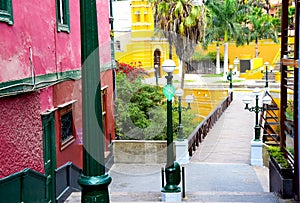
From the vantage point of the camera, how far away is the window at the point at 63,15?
29.7ft

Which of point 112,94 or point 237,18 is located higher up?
point 237,18

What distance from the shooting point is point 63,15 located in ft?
30.8

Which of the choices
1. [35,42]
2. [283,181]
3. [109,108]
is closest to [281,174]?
[283,181]

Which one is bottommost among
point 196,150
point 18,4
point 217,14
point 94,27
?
point 196,150

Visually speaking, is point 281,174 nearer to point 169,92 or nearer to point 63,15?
point 169,92

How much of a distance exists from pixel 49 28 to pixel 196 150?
28.6ft

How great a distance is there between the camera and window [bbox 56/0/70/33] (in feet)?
29.7

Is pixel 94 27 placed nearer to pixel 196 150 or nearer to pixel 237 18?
pixel 196 150

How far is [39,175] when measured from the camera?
7.51m

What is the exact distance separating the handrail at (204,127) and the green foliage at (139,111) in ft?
2.55

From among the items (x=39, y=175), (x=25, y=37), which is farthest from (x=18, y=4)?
(x=39, y=175)

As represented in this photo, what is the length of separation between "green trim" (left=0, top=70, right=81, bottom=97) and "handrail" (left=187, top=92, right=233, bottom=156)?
6258mm

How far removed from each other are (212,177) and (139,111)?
450cm

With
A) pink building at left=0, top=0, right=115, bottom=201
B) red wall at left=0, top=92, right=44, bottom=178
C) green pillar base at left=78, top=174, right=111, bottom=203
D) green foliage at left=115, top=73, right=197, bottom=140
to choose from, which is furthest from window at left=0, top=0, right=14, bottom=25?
green foliage at left=115, top=73, right=197, bottom=140
